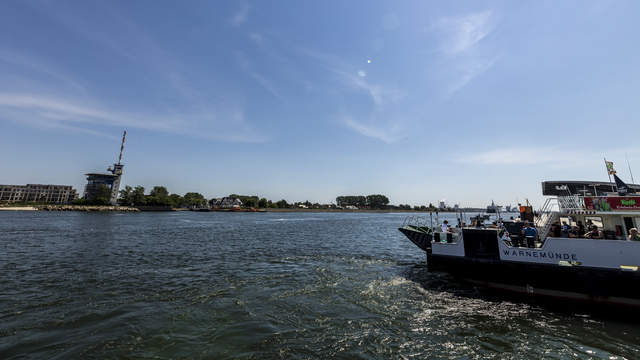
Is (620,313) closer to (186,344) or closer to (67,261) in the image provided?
(186,344)

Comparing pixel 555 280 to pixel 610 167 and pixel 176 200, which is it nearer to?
pixel 610 167

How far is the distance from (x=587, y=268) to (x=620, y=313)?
211cm

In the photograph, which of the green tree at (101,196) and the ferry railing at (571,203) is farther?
the green tree at (101,196)

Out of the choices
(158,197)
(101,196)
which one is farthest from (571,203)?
(101,196)

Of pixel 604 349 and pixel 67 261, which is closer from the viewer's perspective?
pixel 604 349

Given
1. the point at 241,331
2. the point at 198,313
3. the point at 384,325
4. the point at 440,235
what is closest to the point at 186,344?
the point at 241,331

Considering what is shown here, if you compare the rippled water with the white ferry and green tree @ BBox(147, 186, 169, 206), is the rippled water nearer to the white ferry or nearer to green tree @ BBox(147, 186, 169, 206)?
the white ferry

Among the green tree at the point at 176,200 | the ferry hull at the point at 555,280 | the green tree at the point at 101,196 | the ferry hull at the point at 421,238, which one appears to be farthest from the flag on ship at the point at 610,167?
the green tree at the point at 101,196

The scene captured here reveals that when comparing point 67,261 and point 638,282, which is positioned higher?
point 638,282

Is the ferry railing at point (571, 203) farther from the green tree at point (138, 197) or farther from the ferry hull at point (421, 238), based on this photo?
the green tree at point (138, 197)

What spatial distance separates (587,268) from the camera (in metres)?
12.6

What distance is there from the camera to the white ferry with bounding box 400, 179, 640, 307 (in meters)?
12.1

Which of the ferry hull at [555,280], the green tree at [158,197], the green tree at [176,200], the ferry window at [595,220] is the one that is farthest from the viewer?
the green tree at [176,200]

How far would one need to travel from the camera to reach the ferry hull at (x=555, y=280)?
38.9ft
